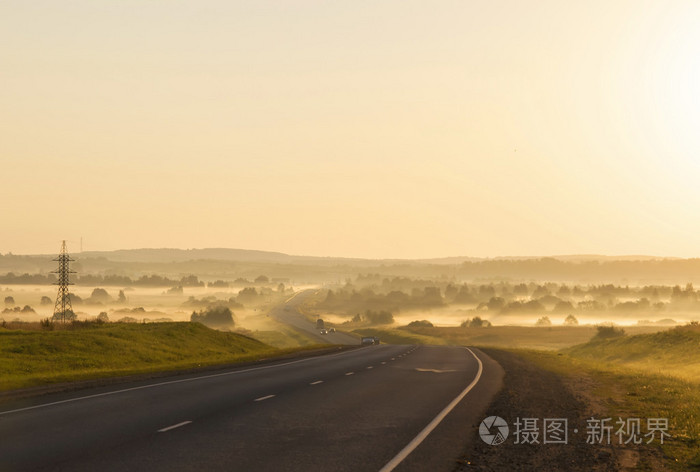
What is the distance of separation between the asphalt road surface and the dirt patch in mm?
473

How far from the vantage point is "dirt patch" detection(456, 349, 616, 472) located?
35.5 feet

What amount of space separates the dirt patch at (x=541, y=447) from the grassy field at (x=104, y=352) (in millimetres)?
13938

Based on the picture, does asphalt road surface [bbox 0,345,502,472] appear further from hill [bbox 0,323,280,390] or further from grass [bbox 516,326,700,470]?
hill [bbox 0,323,280,390]

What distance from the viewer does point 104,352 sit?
34.6 m

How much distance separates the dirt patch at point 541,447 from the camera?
10812mm

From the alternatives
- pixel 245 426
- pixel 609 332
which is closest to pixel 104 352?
pixel 245 426

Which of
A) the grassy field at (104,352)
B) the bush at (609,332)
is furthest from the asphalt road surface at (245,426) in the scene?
the bush at (609,332)

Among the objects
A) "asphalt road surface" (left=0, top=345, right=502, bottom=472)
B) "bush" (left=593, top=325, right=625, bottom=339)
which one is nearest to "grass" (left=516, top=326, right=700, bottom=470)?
"asphalt road surface" (left=0, top=345, right=502, bottom=472)

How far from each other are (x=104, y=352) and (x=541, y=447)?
88.9 feet

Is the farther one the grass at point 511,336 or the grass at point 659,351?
the grass at point 511,336

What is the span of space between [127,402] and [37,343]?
16.4m

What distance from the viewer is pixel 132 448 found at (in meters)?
11.3

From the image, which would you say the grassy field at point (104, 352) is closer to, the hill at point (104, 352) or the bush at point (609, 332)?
the hill at point (104, 352)

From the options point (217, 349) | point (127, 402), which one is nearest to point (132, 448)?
point (127, 402)
